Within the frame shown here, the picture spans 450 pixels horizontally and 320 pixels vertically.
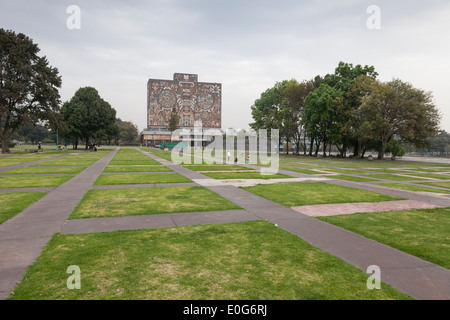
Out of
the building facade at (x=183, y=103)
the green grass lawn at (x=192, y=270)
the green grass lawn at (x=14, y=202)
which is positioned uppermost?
the building facade at (x=183, y=103)

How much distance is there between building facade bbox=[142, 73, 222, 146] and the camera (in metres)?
152

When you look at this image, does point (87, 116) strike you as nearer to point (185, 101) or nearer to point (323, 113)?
point (323, 113)

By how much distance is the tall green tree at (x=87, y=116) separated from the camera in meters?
56.0

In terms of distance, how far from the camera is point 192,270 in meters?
4.55

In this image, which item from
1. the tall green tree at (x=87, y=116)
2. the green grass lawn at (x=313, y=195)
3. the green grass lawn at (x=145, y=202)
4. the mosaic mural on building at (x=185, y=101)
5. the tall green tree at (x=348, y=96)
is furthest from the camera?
the mosaic mural on building at (x=185, y=101)

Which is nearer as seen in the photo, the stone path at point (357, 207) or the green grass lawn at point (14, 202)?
the green grass lawn at point (14, 202)

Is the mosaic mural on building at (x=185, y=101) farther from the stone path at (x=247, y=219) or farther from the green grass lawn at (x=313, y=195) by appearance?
the stone path at (x=247, y=219)

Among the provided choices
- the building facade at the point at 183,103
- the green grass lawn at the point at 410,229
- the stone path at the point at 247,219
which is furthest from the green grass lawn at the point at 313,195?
the building facade at the point at 183,103

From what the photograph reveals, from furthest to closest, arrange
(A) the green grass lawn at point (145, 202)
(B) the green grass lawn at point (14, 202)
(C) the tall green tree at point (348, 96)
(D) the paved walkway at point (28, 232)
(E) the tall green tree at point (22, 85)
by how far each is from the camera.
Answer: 1. (C) the tall green tree at point (348, 96)
2. (E) the tall green tree at point (22, 85)
3. (A) the green grass lawn at point (145, 202)
4. (B) the green grass lawn at point (14, 202)
5. (D) the paved walkway at point (28, 232)

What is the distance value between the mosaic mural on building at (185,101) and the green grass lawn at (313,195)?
469 ft

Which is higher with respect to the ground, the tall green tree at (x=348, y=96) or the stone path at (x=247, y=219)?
the tall green tree at (x=348, y=96)
